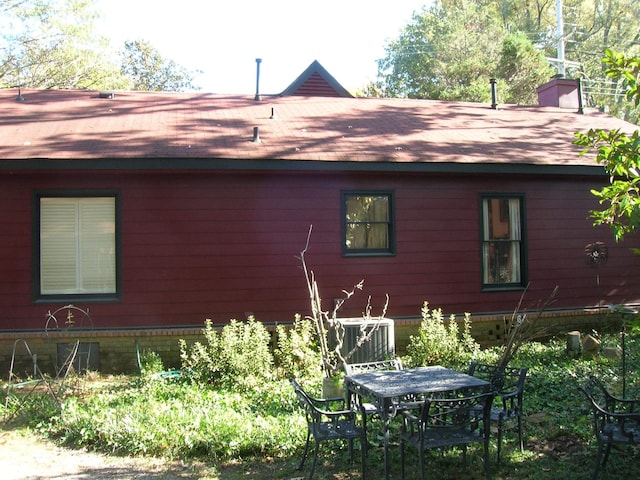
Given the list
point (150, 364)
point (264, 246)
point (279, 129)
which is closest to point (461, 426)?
point (150, 364)

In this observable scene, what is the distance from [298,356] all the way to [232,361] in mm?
1098

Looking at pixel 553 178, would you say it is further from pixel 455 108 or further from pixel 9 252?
pixel 9 252

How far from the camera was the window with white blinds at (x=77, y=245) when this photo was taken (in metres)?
9.27

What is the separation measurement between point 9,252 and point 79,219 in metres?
1.09

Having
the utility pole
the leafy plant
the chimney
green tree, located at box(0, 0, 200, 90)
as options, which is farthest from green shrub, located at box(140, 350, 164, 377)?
the utility pole

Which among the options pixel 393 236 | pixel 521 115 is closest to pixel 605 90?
pixel 521 115

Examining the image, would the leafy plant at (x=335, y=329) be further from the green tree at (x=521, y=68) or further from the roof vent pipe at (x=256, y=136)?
the green tree at (x=521, y=68)

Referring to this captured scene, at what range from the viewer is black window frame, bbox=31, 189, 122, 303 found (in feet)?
30.0

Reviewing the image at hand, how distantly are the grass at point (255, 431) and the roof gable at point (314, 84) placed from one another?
914cm

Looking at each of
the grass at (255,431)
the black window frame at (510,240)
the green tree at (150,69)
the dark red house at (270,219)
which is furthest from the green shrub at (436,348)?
the green tree at (150,69)

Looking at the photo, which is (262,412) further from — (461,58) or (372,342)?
(461,58)

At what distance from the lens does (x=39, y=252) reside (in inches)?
363

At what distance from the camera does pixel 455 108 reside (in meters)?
14.3

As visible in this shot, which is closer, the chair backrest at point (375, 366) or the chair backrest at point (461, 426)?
the chair backrest at point (461, 426)
